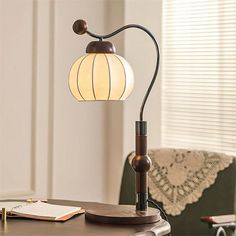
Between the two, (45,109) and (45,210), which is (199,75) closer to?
(45,109)

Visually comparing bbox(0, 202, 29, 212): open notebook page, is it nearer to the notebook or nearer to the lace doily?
the notebook

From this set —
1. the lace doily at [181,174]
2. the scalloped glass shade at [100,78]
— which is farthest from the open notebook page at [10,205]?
the lace doily at [181,174]

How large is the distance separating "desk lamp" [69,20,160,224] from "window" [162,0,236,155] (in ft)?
4.52

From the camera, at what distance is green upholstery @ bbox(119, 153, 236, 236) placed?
10.9 feet

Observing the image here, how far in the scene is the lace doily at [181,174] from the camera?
3.41m

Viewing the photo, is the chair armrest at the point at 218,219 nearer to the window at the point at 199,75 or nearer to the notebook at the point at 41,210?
the notebook at the point at 41,210

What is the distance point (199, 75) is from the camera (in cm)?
→ 409

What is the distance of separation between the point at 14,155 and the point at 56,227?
149cm

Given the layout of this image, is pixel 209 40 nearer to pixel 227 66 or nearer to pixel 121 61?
pixel 227 66

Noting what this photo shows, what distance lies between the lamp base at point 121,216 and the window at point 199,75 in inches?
55.6

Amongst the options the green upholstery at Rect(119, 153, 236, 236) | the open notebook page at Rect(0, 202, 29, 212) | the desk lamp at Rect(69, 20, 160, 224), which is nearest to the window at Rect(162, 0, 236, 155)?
the green upholstery at Rect(119, 153, 236, 236)

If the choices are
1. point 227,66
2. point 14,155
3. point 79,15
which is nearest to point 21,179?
point 14,155

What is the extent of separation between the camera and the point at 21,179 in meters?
3.90

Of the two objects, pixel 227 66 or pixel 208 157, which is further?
pixel 227 66
